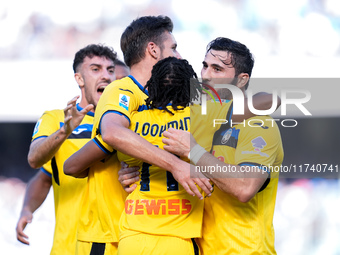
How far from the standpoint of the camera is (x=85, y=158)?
10.2 feet

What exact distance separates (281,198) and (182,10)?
15.9ft

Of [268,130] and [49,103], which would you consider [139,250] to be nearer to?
[268,130]

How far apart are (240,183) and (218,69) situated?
1.00 metres

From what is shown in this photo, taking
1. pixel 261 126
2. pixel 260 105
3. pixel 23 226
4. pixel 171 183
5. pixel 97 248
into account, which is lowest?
pixel 97 248

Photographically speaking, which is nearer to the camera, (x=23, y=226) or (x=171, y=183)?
(x=171, y=183)

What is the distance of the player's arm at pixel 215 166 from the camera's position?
279cm

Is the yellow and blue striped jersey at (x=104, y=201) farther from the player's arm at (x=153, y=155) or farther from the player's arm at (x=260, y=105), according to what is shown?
the player's arm at (x=260, y=105)

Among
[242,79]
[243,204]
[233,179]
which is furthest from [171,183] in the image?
[242,79]

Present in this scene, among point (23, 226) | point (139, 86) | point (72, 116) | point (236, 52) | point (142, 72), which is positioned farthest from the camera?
point (23, 226)

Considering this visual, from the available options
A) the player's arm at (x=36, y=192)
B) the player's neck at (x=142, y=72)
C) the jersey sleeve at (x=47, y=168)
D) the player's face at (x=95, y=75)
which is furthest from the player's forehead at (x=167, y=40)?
the player's arm at (x=36, y=192)

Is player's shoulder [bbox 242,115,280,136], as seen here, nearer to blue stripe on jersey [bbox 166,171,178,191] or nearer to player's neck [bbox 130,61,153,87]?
blue stripe on jersey [bbox 166,171,178,191]

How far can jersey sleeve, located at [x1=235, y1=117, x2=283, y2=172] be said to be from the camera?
292 cm

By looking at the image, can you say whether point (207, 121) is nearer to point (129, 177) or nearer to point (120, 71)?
point (129, 177)

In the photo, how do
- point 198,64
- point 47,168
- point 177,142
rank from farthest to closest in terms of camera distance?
point 198,64 < point 47,168 < point 177,142
